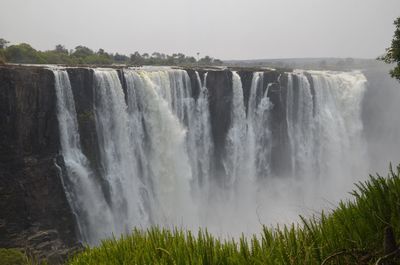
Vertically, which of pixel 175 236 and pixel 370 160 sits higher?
pixel 175 236

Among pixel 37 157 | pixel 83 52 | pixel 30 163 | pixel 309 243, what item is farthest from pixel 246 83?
pixel 83 52

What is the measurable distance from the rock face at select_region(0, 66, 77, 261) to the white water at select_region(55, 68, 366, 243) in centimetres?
73

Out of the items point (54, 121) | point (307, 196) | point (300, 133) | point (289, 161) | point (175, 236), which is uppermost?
point (175, 236)

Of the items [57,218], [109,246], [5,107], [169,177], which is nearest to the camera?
[109,246]

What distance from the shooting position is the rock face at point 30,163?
2112 centimetres

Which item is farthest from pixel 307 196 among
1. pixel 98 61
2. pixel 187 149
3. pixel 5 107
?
pixel 98 61

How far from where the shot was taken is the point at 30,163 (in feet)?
72.0

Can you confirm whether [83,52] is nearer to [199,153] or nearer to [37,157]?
[199,153]

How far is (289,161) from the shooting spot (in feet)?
116

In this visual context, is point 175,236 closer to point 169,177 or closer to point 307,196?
point 169,177

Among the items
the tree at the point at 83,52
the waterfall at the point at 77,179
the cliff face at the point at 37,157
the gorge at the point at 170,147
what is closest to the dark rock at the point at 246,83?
the gorge at the point at 170,147

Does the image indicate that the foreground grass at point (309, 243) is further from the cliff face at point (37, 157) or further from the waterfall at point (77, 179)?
the waterfall at point (77, 179)

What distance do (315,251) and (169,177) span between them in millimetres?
25142

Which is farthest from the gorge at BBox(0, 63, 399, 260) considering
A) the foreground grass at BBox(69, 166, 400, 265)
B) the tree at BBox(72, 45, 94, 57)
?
the tree at BBox(72, 45, 94, 57)
